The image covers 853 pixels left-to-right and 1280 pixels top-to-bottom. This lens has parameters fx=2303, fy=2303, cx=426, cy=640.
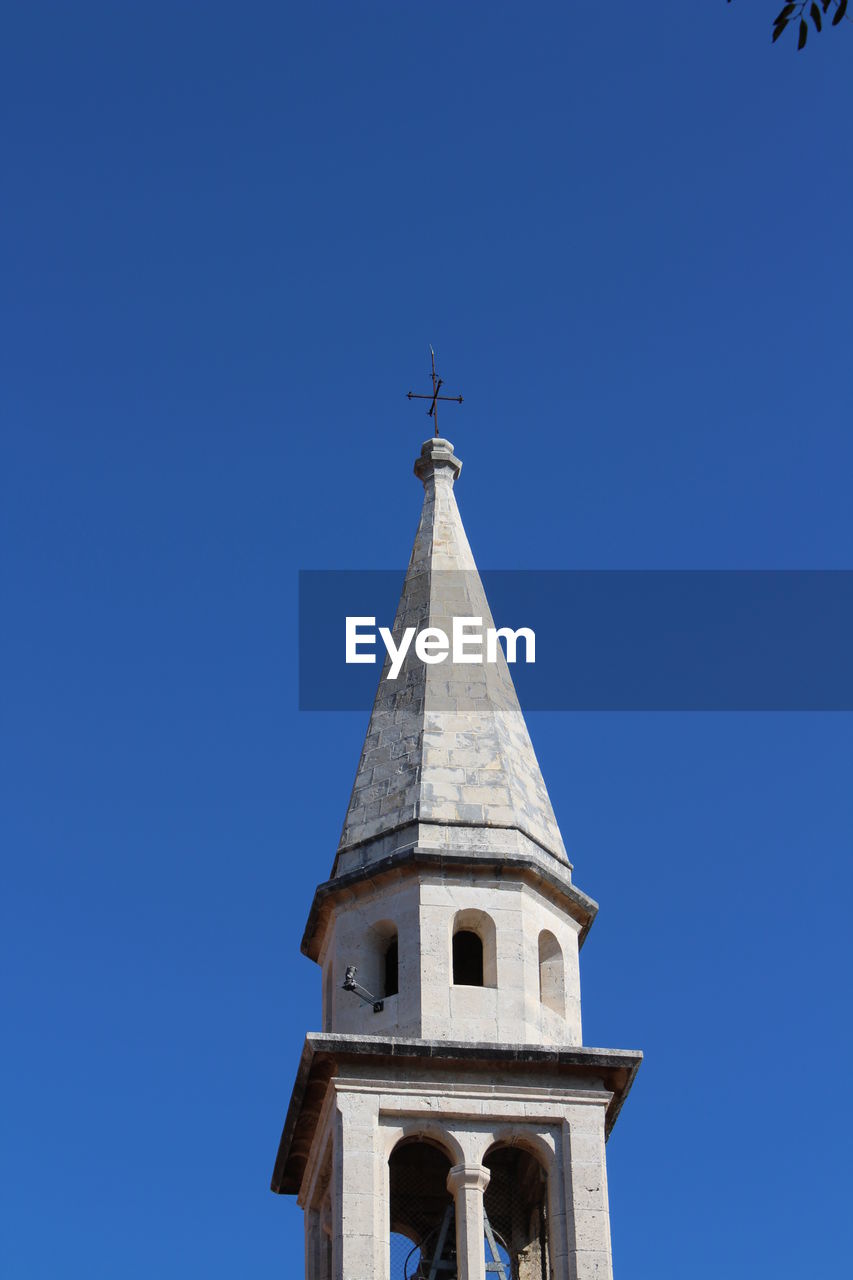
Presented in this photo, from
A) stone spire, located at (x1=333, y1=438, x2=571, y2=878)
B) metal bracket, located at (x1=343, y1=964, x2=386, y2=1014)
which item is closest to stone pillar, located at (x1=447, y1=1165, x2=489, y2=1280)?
metal bracket, located at (x1=343, y1=964, x2=386, y2=1014)

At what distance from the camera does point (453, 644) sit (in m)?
31.4

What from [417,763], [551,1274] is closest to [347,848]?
[417,763]

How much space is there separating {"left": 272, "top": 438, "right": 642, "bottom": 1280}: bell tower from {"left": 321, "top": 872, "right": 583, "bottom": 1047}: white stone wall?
0.03 m

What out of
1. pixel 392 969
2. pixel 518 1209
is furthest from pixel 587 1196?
pixel 392 969

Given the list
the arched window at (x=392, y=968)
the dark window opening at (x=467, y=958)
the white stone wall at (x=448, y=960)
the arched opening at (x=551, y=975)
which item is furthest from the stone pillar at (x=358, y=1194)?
the arched opening at (x=551, y=975)

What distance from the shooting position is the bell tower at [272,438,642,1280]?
25422 mm

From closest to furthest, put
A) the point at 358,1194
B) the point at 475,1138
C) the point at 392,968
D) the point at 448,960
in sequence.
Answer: the point at 358,1194 → the point at 475,1138 → the point at 448,960 → the point at 392,968

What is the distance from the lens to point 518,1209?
27.6 m

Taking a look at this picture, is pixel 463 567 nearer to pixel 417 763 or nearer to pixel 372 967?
pixel 417 763

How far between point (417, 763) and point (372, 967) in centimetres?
291

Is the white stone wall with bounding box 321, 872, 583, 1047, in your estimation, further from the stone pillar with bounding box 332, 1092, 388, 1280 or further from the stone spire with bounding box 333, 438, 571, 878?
the stone pillar with bounding box 332, 1092, 388, 1280

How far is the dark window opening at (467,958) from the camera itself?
28.1 m

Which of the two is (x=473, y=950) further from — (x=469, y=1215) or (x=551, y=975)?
(x=469, y=1215)

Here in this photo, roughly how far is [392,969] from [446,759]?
293 centimetres
